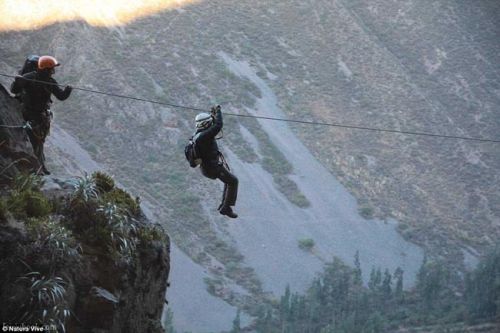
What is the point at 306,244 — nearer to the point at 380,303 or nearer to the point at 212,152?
the point at 380,303

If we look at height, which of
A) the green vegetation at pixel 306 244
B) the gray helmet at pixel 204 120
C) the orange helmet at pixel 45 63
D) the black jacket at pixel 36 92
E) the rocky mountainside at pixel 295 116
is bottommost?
the gray helmet at pixel 204 120

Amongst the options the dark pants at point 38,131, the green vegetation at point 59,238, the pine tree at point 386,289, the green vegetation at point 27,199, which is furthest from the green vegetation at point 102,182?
the pine tree at point 386,289

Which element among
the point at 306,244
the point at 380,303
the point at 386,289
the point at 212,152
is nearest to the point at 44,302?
the point at 212,152

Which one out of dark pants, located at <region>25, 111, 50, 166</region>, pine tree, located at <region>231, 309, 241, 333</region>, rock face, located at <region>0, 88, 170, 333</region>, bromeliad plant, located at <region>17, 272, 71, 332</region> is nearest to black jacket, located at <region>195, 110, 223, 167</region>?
rock face, located at <region>0, 88, 170, 333</region>

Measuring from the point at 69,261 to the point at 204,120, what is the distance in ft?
12.1

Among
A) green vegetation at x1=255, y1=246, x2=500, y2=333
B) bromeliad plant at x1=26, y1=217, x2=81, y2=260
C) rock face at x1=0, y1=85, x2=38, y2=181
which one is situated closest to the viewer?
bromeliad plant at x1=26, y1=217, x2=81, y2=260

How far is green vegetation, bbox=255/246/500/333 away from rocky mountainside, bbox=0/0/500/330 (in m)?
2.53

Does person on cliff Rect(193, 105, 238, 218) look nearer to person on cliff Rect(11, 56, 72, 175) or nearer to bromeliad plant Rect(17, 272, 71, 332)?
person on cliff Rect(11, 56, 72, 175)

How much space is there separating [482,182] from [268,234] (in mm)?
21920

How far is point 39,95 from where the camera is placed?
1154cm

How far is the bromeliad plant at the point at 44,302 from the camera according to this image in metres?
7.46

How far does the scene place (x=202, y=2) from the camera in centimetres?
7238

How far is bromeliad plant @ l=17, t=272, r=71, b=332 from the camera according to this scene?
746 centimetres

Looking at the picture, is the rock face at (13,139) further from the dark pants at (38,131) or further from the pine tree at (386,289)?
the pine tree at (386,289)
